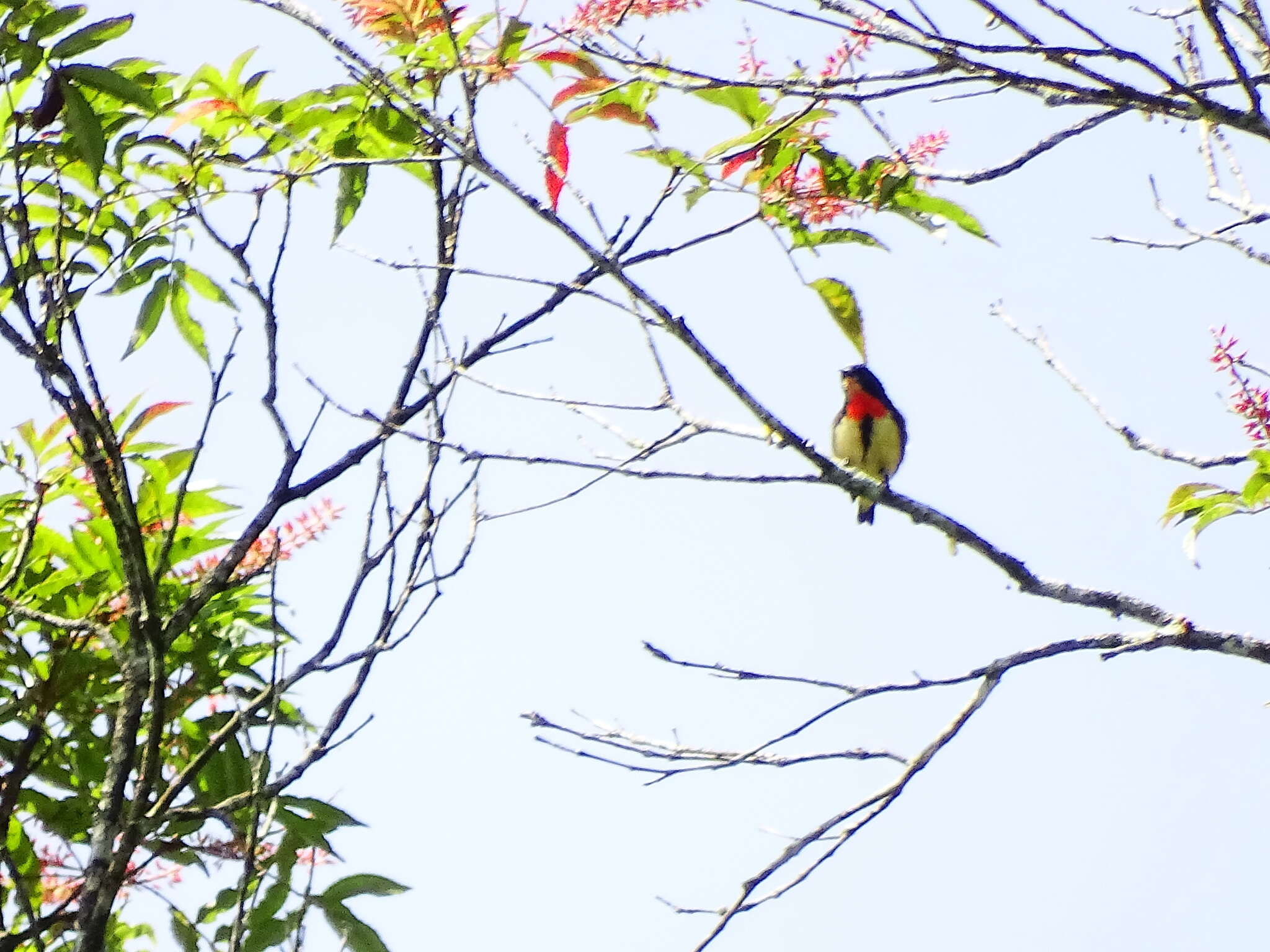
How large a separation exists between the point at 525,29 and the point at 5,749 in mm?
1622

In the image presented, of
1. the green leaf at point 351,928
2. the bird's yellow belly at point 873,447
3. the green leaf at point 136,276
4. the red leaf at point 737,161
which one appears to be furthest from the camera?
the bird's yellow belly at point 873,447

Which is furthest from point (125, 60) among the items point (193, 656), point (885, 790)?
point (885, 790)

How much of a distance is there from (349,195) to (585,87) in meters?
0.67

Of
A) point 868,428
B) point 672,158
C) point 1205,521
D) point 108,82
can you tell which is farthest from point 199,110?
point 868,428

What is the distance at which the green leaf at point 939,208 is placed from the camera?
241cm

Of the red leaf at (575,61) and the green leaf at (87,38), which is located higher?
the red leaf at (575,61)

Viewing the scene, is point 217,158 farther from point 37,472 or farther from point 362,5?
point 37,472

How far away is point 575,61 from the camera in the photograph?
2510 mm

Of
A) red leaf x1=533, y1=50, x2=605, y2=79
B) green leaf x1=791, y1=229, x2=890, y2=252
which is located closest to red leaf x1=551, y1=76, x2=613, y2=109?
red leaf x1=533, y1=50, x2=605, y2=79

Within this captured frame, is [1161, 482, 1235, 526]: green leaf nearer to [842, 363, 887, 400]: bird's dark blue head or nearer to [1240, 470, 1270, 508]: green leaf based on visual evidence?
[1240, 470, 1270, 508]: green leaf

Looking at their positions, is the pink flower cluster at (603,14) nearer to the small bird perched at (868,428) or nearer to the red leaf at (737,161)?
the red leaf at (737,161)

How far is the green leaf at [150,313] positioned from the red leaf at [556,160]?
3.19 feet

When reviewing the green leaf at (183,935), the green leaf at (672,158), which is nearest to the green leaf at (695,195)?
the green leaf at (672,158)

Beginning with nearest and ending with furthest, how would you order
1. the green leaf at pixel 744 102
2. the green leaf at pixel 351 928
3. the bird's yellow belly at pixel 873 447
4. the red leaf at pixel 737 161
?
the green leaf at pixel 744 102 → the red leaf at pixel 737 161 → the green leaf at pixel 351 928 → the bird's yellow belly at pixel 873 447
